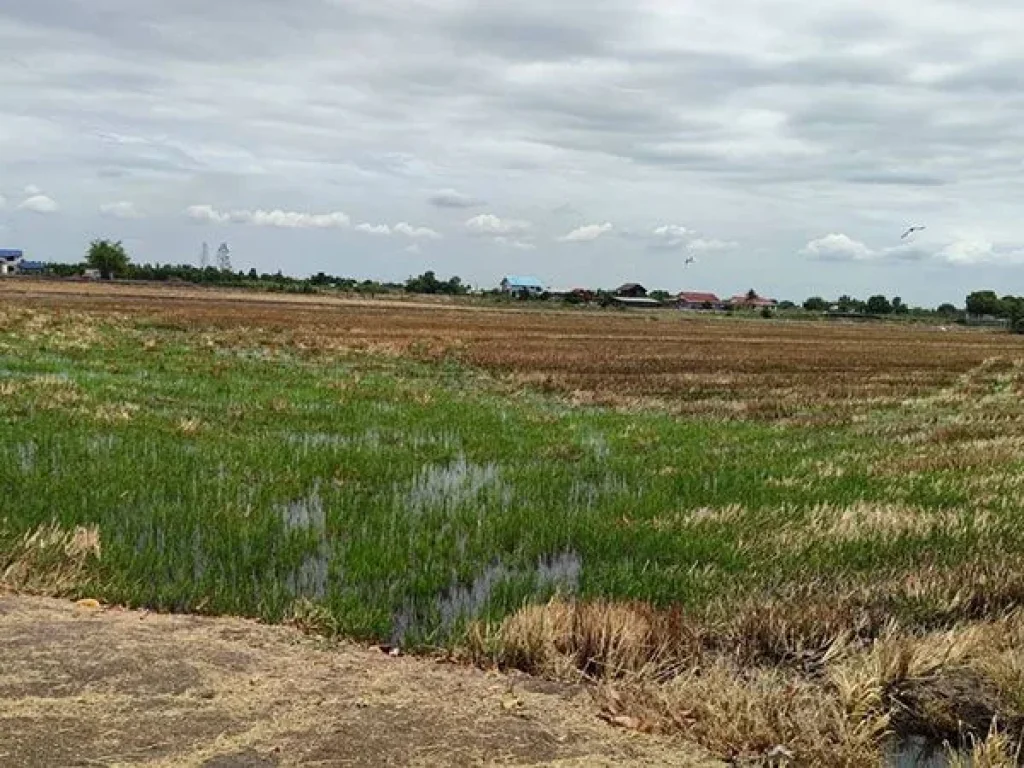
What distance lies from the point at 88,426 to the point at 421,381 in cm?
1282

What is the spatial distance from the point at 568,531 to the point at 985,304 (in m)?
168

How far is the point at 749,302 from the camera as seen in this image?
174000 millimetres

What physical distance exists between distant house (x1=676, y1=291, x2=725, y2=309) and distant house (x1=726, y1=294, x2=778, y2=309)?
2.46 metres

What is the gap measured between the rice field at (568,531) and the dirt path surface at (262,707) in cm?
40

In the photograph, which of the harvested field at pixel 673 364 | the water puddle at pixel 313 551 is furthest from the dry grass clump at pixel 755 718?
the harvested field at pixel 673 364

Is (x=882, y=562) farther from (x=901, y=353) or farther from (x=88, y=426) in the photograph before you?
(x=901, y=353)

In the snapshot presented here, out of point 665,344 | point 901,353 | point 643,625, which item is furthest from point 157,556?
point 901,353

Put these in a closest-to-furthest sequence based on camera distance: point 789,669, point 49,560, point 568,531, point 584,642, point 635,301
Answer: point 584,642 → point 789,669 → point 49,560 → point 568,531 → point 635,301

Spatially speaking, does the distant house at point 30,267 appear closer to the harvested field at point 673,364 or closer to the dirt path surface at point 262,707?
the harvested field at point 673,364

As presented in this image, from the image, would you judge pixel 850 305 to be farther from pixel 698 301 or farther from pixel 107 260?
pixel 107 260

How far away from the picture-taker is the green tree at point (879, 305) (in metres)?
165

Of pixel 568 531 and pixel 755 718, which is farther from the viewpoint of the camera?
pixel 568 531

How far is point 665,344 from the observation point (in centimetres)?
4997

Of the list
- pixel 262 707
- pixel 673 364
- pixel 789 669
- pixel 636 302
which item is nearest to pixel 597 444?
pixel 789 669
